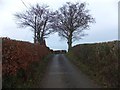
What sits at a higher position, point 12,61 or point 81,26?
point 81,26

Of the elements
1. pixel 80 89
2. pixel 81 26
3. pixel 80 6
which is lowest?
pixel 80 89

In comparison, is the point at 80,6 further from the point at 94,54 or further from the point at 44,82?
the point at 44,82

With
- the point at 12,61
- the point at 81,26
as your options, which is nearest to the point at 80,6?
the point at 81,26

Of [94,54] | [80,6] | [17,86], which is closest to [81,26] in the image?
[80,6]

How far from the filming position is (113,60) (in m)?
14.7

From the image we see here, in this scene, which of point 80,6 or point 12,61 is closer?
point 12,61

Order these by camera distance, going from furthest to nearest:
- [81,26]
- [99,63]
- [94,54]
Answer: [81,26] < [94,54] < [99,63]

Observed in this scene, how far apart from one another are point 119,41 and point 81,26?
44.3m

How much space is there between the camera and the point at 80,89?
13.8 metres

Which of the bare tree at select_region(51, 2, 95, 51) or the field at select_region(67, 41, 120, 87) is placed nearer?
the field at select_region(67, 41, 120, 87)

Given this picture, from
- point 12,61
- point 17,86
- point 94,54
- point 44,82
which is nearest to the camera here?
point 12,61

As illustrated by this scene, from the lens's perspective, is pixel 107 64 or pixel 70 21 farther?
pixel 70 21

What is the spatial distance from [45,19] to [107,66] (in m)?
48.5

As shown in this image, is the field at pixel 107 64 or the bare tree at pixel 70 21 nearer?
the field at pixel 107 64
